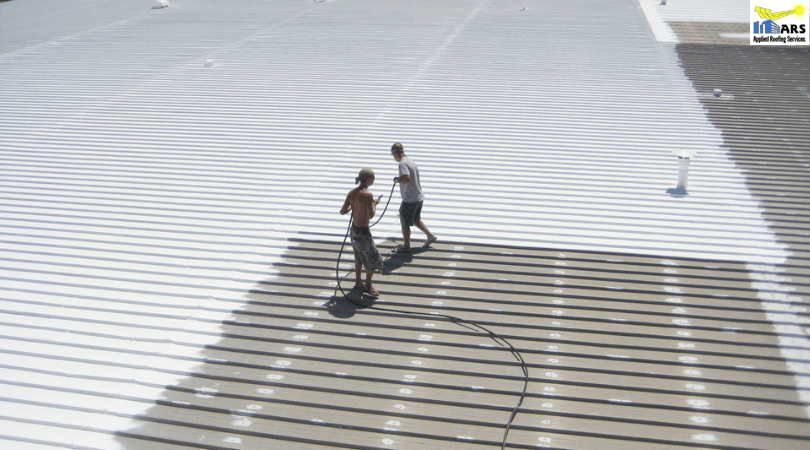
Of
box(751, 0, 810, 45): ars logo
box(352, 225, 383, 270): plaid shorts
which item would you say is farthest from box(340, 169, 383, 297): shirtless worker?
box(751, 0, 810, 45): ars logo

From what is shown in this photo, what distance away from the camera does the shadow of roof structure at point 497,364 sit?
5.48 m

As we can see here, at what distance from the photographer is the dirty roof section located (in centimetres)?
574

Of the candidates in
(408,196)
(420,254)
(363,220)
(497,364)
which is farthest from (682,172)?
(363,220)

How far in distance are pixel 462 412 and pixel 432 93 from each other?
8707mm

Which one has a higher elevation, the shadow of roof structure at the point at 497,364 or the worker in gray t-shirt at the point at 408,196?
the worker in gray t-shirt at the point at 408,196

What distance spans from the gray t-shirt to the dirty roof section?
2.55ft

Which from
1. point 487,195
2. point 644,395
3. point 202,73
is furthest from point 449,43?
point 644,395

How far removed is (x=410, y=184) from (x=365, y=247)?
1.09 meters

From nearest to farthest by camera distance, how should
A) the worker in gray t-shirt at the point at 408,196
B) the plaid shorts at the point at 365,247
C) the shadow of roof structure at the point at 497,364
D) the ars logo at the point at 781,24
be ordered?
the shadow of roof structure at the point at 497,364
the plaid shorts at the point at 365,247
the worker in gray t-shirt at the point at 408,196
the ars logo at the point at 781,24

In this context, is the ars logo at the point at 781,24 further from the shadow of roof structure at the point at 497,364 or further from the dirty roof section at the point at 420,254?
the shadow of roof structure at the point at 497,364

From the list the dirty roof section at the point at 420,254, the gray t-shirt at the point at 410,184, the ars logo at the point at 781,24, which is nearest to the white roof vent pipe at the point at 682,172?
the dirty roof section at the point at 420,254

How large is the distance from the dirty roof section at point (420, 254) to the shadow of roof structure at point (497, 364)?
29 mm

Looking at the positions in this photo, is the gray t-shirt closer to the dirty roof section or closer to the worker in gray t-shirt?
the worker in gray t-shirt

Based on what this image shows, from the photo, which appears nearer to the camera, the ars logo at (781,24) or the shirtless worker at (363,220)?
the shirtless worker at (363,220)
